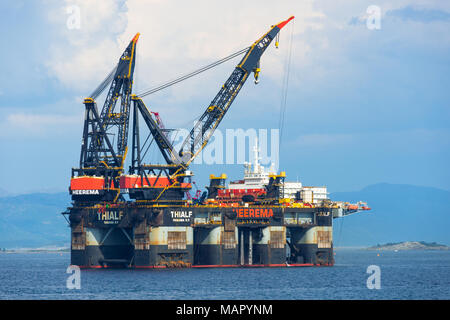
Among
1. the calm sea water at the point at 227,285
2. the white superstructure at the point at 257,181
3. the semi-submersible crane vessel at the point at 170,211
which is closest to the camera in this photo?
the calm sea water at the point at 227,285

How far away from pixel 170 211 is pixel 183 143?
587 inches

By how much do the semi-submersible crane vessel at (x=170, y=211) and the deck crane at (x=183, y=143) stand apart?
140 mm

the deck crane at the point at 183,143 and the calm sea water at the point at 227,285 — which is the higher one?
the deck crane at the point at 183,143

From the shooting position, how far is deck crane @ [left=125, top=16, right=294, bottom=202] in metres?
109

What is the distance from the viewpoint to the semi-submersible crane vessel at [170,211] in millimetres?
107438

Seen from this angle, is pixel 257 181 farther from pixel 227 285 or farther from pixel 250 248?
pixel 227 285

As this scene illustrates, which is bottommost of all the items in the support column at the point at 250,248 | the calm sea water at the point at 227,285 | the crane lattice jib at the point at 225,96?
the calm sea water at the point at 227,285

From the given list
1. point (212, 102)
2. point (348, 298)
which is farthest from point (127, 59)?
point (348, 298)

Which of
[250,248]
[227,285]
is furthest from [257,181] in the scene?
[227,285]

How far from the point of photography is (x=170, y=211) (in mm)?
106438

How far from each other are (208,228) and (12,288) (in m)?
29.5

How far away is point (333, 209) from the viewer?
410ft

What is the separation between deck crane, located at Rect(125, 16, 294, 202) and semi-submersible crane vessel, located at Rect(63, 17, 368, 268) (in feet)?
0.46

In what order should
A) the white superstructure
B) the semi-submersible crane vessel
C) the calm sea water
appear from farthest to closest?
the white superstructure
the semi-submersible crane vessel
the calm sea water
